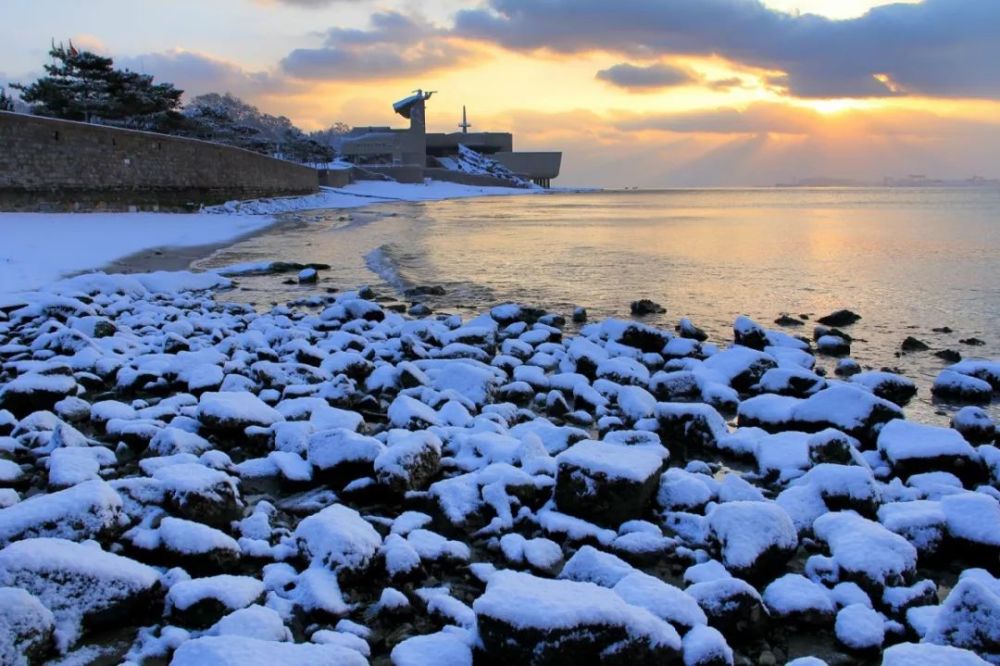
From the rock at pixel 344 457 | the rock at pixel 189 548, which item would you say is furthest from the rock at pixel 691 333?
the rock at pixel 189 548

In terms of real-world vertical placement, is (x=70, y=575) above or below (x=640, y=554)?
above

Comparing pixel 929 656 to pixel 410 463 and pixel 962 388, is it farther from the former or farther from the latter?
pixel 962 388

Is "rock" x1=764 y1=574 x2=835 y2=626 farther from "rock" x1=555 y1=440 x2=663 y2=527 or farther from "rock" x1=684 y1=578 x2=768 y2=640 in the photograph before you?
"rock" x1=555 y1=440 x2=663 y2=527

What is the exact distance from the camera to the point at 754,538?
127 inches

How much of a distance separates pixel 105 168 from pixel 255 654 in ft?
87.7

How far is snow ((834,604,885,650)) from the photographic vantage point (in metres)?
2.72

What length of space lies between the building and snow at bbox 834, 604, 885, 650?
9038 centimetres

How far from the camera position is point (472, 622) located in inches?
109

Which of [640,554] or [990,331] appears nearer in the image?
[640,554]

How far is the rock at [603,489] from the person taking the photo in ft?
11.8

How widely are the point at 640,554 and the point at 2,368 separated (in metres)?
5.52

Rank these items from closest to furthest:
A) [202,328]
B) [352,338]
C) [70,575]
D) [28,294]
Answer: [70,575] < [352,338] < [202,328] < [28,294]

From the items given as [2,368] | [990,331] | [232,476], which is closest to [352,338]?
[2,368]

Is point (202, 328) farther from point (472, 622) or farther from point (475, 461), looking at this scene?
point (472, 622)
